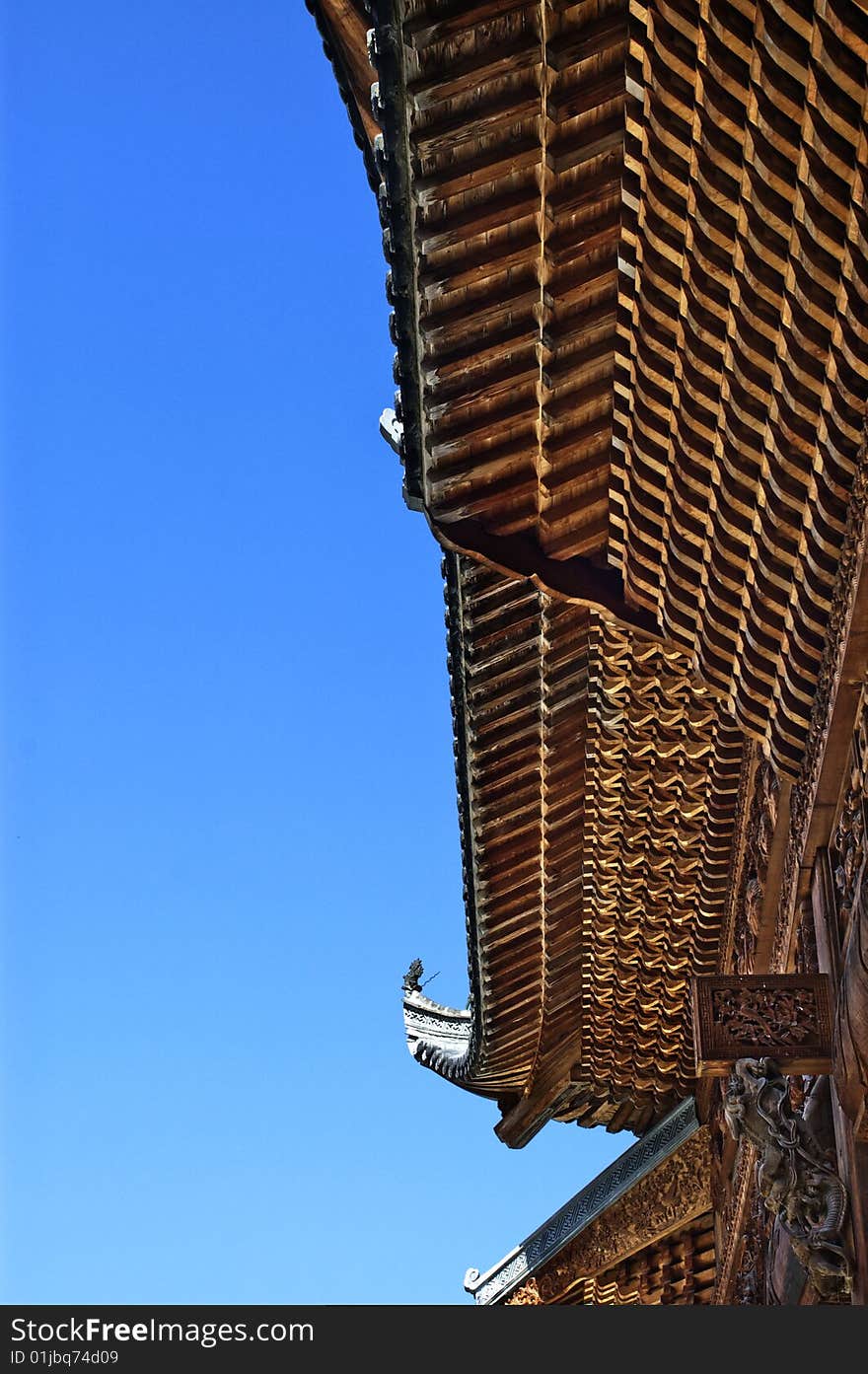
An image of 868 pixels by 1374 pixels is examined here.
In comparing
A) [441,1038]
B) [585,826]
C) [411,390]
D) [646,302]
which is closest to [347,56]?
Result: [411,390]

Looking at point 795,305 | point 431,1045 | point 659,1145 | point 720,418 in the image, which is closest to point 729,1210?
point 659,1145

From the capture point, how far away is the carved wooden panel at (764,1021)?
6.41 meters

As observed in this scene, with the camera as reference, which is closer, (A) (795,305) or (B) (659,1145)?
(A) (795,305)

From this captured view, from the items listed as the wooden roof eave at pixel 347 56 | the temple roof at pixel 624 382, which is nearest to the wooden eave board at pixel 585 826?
the temple roof at pixel 624 382

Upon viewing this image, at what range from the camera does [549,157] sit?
18.1 ft

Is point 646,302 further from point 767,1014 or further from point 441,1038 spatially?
point 441,1038

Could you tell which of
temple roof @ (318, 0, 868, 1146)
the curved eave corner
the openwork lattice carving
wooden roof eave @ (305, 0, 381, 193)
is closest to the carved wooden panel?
the openwork lattice carving

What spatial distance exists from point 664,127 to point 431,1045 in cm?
785

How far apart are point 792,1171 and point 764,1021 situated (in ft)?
1.70

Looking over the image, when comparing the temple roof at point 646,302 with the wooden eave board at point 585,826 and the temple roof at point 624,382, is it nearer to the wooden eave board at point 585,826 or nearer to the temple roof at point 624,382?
the temple roof at point 624,382

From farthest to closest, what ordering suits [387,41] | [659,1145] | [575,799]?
[659,1145] → [575,799] → [387,41]

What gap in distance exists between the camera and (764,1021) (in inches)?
254

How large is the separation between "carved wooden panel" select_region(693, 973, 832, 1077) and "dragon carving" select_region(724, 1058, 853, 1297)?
69 millimetres

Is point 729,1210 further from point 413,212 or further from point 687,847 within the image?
point 413,212
